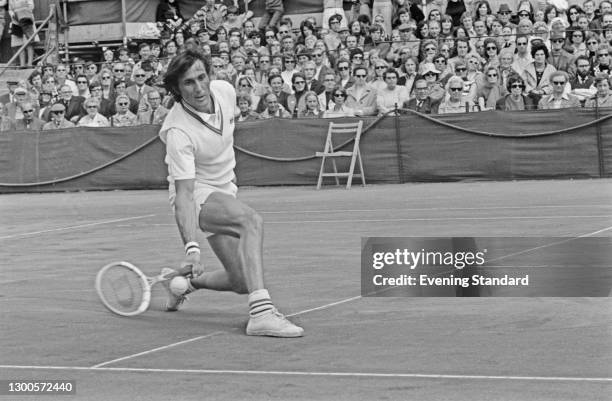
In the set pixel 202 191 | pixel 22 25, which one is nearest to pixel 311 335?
pixel 202 191

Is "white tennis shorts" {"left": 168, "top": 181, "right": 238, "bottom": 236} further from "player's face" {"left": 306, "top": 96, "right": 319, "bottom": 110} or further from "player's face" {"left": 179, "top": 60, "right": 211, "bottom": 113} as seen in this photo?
"player's face" {"left": 306, "top": 96, "right": 319, "bottom": 110}

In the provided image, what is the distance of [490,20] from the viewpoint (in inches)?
995

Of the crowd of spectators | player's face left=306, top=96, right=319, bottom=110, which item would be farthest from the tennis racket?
player's face left=306, top=96, right=319, bottom=110

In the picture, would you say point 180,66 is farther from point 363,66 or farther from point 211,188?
point 363,66

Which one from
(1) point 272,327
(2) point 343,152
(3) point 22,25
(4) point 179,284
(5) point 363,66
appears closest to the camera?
(1) point 272,327

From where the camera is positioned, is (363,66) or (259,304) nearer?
(259,304)

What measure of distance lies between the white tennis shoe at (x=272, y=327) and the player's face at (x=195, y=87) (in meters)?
1.41

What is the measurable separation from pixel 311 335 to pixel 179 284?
3.29ft


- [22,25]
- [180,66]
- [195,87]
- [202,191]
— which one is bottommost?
[202,191]

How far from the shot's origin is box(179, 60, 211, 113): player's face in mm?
8617

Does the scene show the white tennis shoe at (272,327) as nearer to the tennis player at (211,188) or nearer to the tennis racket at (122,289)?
the tennis player at (211,188)

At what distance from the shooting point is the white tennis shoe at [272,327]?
325 inches

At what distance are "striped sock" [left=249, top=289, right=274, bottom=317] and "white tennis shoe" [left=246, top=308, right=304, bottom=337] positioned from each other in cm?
2

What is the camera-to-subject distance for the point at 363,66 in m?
24.7
